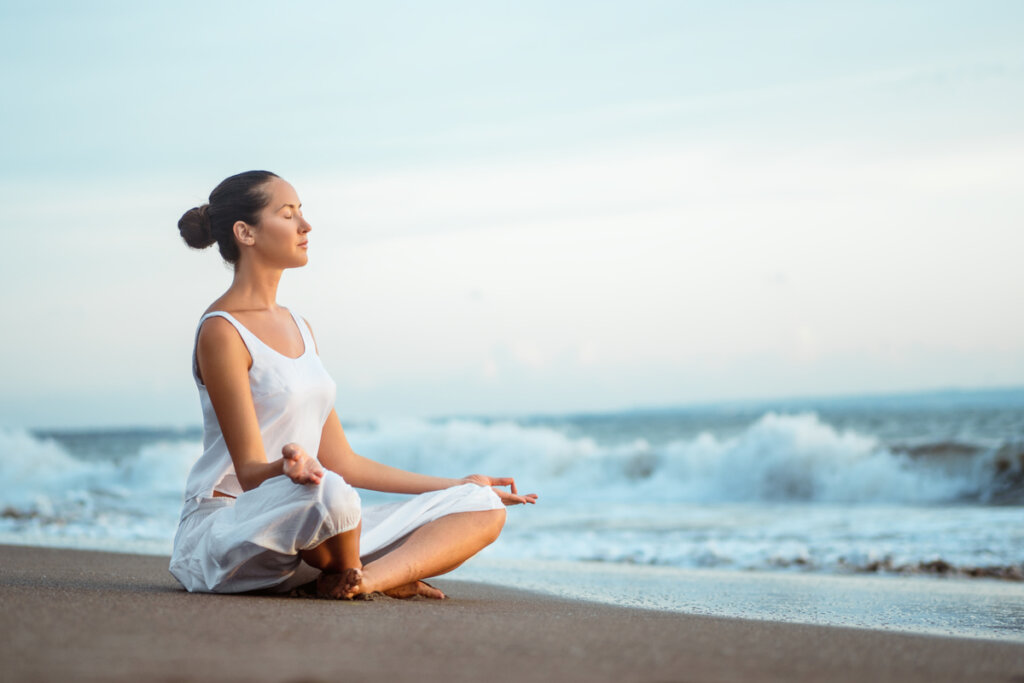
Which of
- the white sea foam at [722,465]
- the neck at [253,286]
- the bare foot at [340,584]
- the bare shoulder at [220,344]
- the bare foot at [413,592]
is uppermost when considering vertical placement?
the neck at [253,286]

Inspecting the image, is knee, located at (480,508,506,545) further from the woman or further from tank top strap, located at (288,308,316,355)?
tank top strap, located at (288,308,316,355)

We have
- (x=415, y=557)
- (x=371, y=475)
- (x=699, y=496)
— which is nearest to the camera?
(x=415, y=557)

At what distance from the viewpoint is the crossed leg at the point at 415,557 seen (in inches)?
133

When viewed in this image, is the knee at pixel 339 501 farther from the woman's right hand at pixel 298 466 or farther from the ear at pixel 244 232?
the ear at pixel 244 232

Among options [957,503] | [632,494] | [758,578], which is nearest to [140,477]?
[632,494]

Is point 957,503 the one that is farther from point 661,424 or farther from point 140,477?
Answer: point 661,424

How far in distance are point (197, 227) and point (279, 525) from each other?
3.99 ft

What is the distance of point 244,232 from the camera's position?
3619 mm

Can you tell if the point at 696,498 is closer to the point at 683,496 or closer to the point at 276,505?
the point at 683,496

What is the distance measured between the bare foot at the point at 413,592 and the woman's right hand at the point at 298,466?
732mm

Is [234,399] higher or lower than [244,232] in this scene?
lower

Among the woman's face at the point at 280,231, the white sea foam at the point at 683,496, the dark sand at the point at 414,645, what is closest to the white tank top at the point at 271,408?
the woman's face at the point at 280,231

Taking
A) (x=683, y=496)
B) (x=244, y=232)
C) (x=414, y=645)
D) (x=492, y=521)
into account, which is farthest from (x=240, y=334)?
(x=683, y=496)

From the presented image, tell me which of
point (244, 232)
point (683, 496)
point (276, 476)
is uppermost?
point (244, 232)
